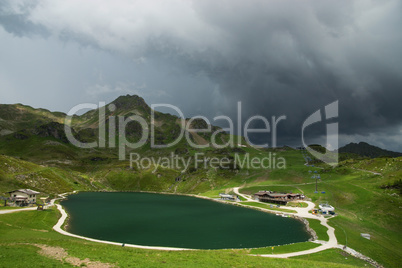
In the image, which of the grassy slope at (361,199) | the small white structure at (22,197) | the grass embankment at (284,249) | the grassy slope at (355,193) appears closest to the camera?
the grass embankment at (284,249)

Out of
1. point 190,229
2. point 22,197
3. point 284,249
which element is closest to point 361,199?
point 284,249

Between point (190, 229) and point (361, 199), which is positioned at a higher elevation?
point (361, 199)

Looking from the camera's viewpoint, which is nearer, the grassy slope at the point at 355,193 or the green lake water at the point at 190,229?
the green lake water at the point at 190,229

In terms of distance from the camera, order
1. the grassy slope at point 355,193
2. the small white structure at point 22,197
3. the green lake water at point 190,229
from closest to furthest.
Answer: the green lake water at point 190,229 < the grassy slope at point 355,193 < the small white structure at point 22,197

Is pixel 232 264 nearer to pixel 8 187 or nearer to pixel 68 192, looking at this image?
pixel 8 187

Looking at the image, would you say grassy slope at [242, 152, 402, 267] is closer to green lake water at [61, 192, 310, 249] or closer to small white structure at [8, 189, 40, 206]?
A: green lake water at [61, 192, 310, 249]

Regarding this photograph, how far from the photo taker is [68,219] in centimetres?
8731

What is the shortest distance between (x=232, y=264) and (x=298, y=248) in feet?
102

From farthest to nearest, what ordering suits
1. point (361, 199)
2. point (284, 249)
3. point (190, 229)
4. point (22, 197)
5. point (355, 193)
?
point (355, 193)
point (361, 199)
point (22, 197)
point (190, 229)
point (284, 249)

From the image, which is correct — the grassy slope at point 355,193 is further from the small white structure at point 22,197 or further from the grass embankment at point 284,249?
the small white structure at point 22,197

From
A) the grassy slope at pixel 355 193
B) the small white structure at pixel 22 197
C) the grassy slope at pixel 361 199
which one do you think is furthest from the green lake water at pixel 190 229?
the small white structure at pixel 22 197

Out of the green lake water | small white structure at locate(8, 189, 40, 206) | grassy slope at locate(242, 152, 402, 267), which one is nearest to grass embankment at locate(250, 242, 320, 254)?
the green lake water

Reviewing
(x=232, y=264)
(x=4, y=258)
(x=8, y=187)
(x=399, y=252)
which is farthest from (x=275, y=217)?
(x=8, y=187)

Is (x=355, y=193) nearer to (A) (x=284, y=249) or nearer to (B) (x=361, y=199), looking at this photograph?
(B) (x=361, y=199)
